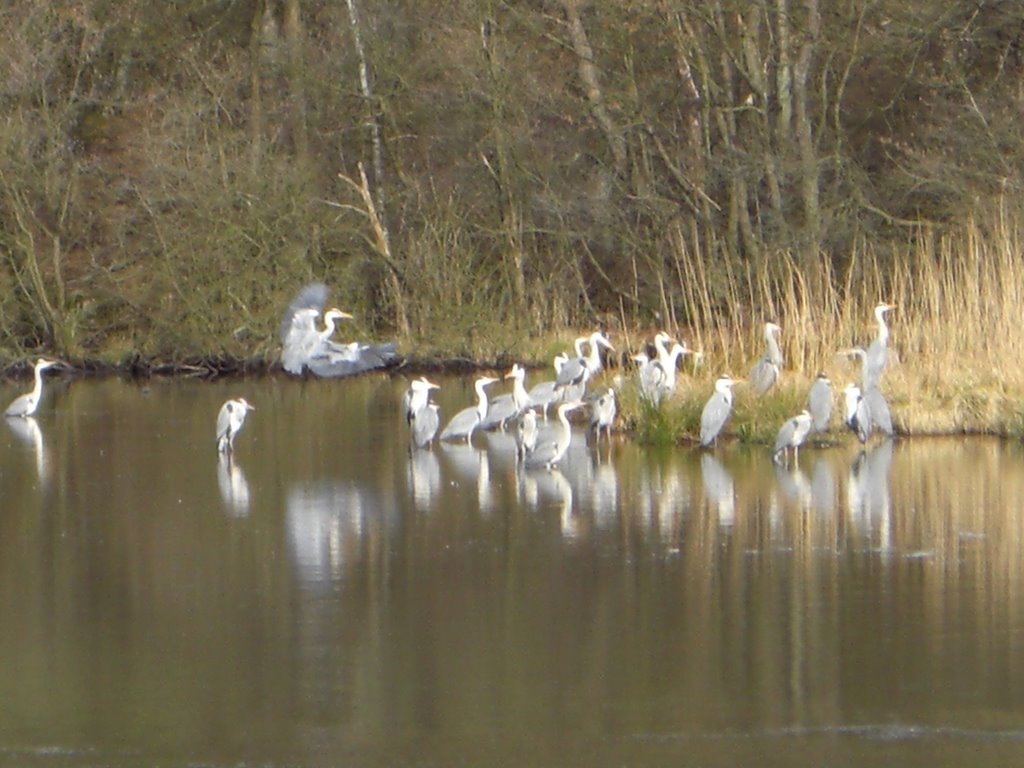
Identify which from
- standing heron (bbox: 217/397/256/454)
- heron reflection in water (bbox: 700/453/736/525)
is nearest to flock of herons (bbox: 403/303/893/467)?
heron reflection in water (bbox: 700/453/736/525)

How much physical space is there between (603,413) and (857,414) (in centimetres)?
193

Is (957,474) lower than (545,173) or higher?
lower

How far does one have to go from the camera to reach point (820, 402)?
1241 centimetres

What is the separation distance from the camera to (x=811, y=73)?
2234 cm

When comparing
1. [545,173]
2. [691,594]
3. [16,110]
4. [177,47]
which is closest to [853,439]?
[691,594]

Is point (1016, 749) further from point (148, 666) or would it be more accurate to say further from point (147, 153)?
point (147, 153)

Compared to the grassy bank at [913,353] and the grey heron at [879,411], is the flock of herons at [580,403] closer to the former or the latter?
the grey heron at [879,411]

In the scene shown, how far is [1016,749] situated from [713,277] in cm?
1461

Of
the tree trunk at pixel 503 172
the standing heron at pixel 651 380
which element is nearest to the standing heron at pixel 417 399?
the standing heron at pixel 651 380

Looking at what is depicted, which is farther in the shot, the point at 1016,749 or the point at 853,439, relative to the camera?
the point at 853,439

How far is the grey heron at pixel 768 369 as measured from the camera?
13.4 m

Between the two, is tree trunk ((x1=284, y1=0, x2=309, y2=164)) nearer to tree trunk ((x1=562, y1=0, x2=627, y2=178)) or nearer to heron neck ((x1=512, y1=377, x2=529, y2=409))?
tree trunk ((x1=562, y1=0, x2=627, y2=178))

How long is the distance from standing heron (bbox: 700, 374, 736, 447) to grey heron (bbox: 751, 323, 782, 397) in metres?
0.61

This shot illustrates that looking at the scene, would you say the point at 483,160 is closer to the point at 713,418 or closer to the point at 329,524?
the point at 713,418
